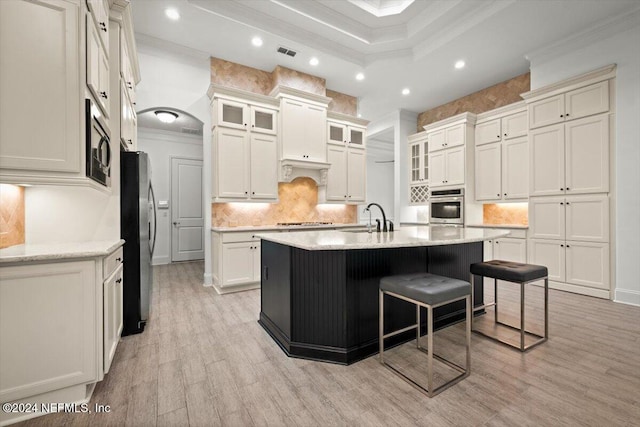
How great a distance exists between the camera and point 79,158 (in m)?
1.68

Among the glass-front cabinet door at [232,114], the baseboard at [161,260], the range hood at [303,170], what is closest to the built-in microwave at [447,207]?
the range hood at [303,170]

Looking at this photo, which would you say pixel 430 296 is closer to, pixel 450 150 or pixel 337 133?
pixel 337 133

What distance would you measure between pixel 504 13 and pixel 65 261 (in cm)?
472

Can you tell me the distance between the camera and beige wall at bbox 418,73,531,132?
4715mm

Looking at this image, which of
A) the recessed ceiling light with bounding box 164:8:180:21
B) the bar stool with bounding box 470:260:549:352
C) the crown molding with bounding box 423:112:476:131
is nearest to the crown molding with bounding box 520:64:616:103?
the crown molding with bounding box 423:112:476:131

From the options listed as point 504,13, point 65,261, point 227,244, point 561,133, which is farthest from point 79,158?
Result: point 561,133

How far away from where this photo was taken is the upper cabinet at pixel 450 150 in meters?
5.10

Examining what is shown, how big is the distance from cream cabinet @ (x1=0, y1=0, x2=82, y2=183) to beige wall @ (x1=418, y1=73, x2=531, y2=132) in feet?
18.8

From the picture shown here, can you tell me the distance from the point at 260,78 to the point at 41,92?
347 centimetres

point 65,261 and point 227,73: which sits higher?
point 227,73

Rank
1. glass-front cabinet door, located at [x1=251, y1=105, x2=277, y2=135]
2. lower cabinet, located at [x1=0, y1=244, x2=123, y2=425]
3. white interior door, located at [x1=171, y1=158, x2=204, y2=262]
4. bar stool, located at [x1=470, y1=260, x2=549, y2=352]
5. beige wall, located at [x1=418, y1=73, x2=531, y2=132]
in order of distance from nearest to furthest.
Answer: lower cabinet, located at [x1=0, y1=244, x2=123, y2=425], bar stool, located at [x1=470, y1=260, x2=549, y2=352], glass-front cabinet door, located at [x1=251, y1=105, x2=277, y2=135], beige wall, located at [x1=418, y1=73, x2=531, y2=132], white interior door, located at [x1=171, y1=158, x2=204, y2=262]

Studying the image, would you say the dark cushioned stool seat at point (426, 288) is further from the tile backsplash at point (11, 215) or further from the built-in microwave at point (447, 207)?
the built-in microwave at point (447, 207)

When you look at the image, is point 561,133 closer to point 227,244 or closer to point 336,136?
point 336,136

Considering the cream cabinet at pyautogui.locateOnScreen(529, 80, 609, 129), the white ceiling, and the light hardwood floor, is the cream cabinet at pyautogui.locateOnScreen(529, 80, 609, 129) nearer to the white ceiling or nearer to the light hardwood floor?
the white ceiling
